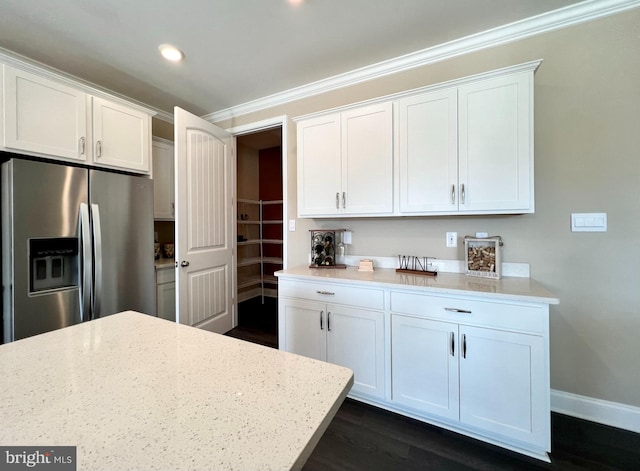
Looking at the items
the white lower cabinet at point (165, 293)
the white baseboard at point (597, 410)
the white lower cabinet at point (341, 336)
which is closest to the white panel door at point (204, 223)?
the white lower cabinet at point (165, 293)

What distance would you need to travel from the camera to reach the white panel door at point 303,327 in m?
1.95

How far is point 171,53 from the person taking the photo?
2.10m

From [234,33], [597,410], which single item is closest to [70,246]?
[234,33]

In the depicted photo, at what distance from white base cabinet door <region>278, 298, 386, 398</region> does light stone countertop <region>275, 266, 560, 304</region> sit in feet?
0.68

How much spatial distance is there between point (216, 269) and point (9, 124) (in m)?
1.84

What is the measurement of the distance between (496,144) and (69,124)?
10.1 ft

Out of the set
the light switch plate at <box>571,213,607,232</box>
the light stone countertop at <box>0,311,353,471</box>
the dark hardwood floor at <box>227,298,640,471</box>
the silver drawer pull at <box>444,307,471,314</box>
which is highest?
the light switch plate at <box>571,213,607,232</box>

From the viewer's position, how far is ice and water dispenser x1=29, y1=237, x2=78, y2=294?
5.75 ft

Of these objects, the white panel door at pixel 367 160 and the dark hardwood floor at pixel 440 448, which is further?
the white panel door at pixel 367 160

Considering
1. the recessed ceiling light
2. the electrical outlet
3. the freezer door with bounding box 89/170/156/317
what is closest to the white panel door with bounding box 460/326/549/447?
the electrical outlet

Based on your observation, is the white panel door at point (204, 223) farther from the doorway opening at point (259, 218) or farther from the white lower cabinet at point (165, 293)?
the doorway opening at point (259, 218)

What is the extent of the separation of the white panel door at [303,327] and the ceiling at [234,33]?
77.6 inches

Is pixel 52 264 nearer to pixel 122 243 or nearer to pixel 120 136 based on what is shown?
pixel 122 243

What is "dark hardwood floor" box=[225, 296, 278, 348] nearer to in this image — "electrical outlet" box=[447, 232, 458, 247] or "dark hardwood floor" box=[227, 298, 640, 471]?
"dark hardwood floor" box=[227, 298, 640, 471]
